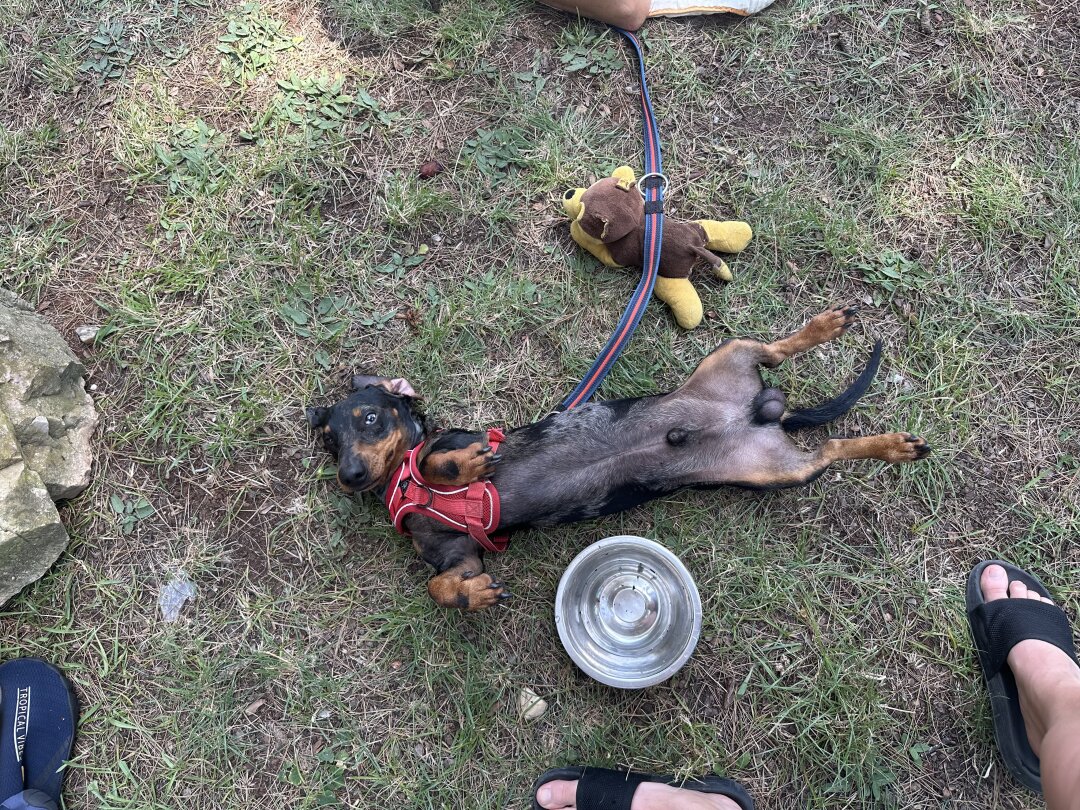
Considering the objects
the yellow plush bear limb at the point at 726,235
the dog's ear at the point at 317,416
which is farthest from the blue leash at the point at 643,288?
the dog's ear at the point at 317,416

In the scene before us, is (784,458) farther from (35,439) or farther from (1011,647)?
(35,439)

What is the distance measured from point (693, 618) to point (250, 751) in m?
2.22

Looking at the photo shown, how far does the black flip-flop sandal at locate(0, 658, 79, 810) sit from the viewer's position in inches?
122

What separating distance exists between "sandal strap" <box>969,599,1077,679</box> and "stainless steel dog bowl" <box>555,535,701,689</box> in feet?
4.57

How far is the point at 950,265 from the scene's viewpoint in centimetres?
345

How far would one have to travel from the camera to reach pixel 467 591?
113 inches

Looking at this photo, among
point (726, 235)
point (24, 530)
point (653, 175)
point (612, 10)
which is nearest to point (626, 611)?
point (726, 235)

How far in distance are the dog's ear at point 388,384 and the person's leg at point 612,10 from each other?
2.21 m

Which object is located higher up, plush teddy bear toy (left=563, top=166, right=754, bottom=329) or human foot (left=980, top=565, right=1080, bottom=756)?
plush teddy bear toy (left=563, top=166, right=754, bottom=329)

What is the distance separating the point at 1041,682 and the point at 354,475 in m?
3.07

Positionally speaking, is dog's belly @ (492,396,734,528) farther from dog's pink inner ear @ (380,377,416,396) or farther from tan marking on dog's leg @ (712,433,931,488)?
dog's pink inner ear @ (380,377,416,396)

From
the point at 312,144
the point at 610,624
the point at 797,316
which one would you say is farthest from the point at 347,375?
the point at 797,316

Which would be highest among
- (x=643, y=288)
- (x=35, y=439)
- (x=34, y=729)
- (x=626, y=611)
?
(x=643, y=288)

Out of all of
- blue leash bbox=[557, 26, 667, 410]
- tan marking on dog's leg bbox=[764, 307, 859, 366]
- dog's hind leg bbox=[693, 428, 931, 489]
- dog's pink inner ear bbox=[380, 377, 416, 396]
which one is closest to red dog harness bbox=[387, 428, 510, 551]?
dog's pink inner ear bbox=[380, 377, 416, 396]
